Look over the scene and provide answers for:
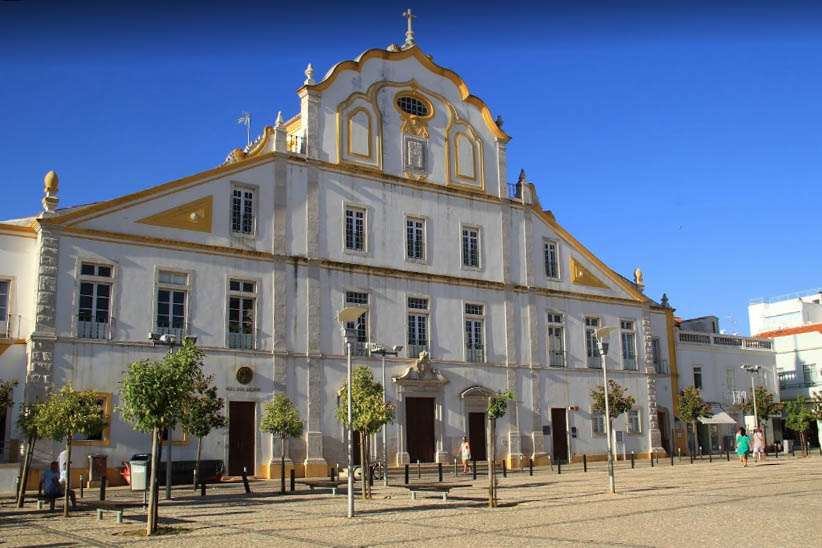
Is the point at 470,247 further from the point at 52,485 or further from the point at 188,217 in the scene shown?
the point at 52,485

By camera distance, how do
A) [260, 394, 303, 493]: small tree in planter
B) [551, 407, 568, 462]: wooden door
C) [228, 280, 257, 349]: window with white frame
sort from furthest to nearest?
[551, 407, 568, 462]: wooden door < [228, 280, 257, 349]: window with white frame < [260, 394, 303, 493]: small tree in planter

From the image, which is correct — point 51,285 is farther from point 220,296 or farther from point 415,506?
point 415,506

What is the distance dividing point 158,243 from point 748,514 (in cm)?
2205

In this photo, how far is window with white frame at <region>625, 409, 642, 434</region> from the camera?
43.8m

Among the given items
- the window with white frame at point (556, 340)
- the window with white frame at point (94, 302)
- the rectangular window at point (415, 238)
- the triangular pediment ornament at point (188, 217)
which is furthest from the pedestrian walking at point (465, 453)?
the window with white frame at point (94, 302)

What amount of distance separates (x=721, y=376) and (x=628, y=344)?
9.84 metres

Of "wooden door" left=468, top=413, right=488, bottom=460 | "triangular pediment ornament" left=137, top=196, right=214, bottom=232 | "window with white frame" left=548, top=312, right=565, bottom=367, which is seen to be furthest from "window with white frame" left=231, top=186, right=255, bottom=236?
"window with white frame" left=548, top=312, right=565, bottom=367

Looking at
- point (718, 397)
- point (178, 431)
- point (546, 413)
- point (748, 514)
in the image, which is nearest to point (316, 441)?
point (178, 431)

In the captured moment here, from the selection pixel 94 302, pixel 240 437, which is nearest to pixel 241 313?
pixel 240 437

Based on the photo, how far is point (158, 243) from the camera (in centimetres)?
3166

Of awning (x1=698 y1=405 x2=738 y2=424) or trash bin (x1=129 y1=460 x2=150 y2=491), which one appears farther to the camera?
awning (x1=698 y1=405 x2=738 y2=424)

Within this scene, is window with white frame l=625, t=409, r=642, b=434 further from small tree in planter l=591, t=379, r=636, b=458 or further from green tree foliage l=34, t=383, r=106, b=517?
green tree foliage l=34, t=383, r=106, b=517

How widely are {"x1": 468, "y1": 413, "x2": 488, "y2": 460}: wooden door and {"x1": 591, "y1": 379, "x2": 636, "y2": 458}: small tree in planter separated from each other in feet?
20.5

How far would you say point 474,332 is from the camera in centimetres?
3934
